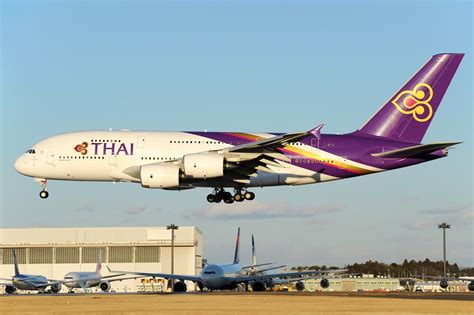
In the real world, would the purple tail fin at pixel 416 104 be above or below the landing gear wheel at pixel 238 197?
above

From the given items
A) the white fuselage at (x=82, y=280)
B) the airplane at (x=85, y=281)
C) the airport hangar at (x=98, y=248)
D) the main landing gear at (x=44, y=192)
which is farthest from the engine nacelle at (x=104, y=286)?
the main landing gear at (x=44, y=192)

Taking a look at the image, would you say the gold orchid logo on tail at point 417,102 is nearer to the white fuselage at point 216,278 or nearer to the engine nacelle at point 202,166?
the engine nacelle at point 202,166

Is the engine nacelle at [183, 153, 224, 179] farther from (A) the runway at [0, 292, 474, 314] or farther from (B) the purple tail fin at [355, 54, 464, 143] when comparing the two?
(B) the purple tail fin at [355, 54, 464, 143]

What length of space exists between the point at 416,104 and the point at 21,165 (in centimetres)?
2997

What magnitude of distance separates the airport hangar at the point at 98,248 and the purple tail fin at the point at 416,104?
72.8 metres

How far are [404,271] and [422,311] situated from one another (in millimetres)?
134800

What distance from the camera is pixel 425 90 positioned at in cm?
6844

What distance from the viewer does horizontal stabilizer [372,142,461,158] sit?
59.0m

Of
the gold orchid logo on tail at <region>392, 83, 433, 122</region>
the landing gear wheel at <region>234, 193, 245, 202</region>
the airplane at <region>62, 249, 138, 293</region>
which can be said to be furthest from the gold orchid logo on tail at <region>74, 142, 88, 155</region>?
the airplane at <region>62, 249, 138, 293</region>

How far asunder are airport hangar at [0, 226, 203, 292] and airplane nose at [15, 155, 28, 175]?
7055 centimetres

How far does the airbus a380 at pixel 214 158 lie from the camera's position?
59.5 meters

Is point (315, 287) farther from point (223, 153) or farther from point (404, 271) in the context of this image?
point (223, 153)

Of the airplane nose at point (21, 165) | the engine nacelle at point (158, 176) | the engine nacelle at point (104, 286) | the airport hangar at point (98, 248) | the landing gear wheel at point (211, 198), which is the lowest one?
the engine nacelle at point (104, 286)

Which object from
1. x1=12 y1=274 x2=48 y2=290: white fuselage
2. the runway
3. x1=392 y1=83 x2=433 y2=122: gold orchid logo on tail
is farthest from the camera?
x1=12 y1=274 x2=48 y2=290: white fuselage
